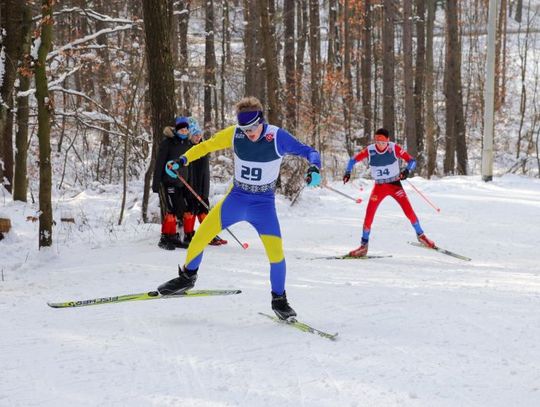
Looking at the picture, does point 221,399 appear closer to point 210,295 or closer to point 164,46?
point 210,295

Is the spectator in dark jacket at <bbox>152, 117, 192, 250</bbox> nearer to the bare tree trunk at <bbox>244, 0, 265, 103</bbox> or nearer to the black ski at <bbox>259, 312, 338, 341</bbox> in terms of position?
the black ski at <bbox>259, 312, 338, 341</bbox>

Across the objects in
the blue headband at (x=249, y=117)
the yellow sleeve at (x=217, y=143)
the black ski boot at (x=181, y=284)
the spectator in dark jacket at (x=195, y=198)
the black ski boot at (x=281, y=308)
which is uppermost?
the blue headband at (x=249, y=117)

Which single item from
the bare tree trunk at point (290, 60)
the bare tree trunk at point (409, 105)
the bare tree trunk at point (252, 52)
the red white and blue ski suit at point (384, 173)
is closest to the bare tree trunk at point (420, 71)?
the bare tree trunk at point (409, 105)

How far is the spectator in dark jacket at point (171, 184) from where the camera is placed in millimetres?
8453

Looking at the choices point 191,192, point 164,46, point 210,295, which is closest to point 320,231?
point 191,192

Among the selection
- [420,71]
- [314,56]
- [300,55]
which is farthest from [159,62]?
[300,55]

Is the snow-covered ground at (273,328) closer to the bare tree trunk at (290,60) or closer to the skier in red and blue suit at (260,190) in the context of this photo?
the skier in red and blue suit at (260,190)

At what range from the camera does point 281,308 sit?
205 inches

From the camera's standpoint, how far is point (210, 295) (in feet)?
18.4

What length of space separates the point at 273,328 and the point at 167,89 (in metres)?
5.41

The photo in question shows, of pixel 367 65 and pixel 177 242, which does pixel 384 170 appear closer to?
pixel 177 242

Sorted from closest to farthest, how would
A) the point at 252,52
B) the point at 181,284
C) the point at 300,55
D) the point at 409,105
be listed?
the point at 181,284 < the point at 409,105 < the point at 252,52 < the point at 300,55

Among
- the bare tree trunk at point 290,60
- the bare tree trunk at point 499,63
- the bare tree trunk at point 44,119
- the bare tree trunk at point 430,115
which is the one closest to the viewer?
the bare tree trunk at point 44,119

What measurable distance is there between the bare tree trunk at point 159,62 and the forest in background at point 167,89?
0.02 meters
